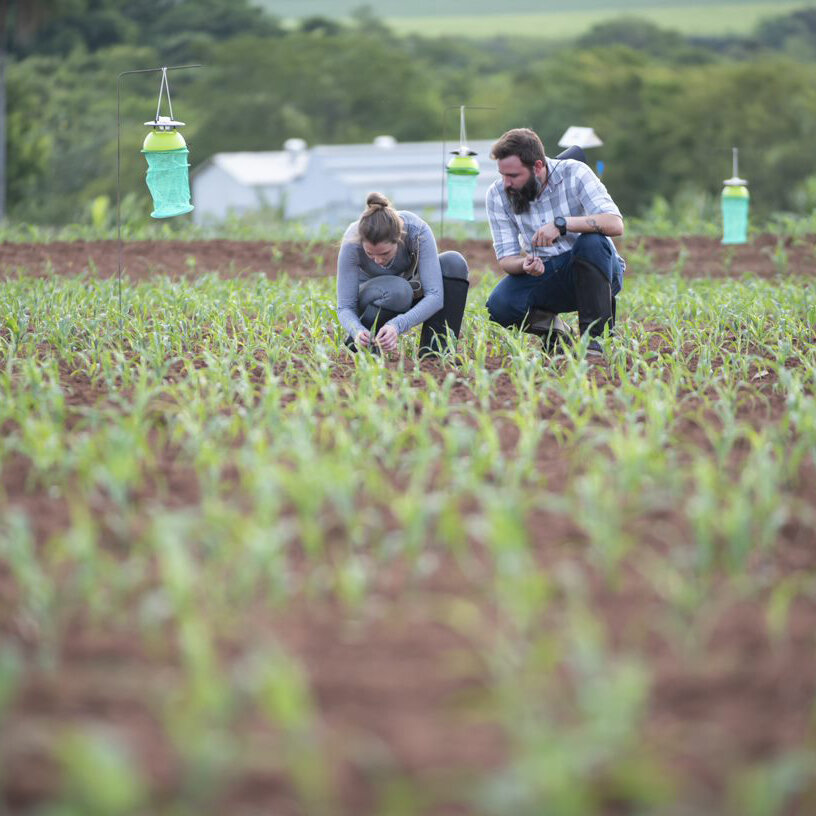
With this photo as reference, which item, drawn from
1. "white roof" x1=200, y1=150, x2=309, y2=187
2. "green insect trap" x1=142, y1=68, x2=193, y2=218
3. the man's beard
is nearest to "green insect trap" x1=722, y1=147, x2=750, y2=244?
the man's beard

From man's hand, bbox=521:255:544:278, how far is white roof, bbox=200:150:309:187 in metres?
24.1

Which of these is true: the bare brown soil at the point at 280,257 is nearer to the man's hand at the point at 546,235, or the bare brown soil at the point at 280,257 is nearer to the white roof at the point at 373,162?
the man's hand at the point at 546,235

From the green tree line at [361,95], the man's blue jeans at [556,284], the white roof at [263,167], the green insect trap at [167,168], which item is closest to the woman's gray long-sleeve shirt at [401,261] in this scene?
the man's blue jeans at [556,284]

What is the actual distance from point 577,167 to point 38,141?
29.0 m

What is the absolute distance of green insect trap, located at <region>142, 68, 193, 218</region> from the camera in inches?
217

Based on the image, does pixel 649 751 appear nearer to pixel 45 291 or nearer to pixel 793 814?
pixel 793 814

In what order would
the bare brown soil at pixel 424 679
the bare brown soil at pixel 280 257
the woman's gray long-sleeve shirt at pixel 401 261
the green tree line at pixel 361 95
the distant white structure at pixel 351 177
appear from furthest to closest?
the green tree line at pixel 361 95 < the distant white structure at pixel 351 177 < the bare brown soil at pixel 280 257 < the woman's gray long-sleeve shirt at pixel 401 261 < the bare brown soil at pixel 424 679

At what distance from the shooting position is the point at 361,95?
133 feet

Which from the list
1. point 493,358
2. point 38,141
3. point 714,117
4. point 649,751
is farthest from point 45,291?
point 714,117

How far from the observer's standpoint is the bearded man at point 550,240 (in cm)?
509

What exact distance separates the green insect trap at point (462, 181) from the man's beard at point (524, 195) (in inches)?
64.8

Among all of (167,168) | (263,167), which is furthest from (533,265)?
(263,167)

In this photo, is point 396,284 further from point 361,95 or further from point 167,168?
point 361,95

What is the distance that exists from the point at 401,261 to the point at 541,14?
54126mm
